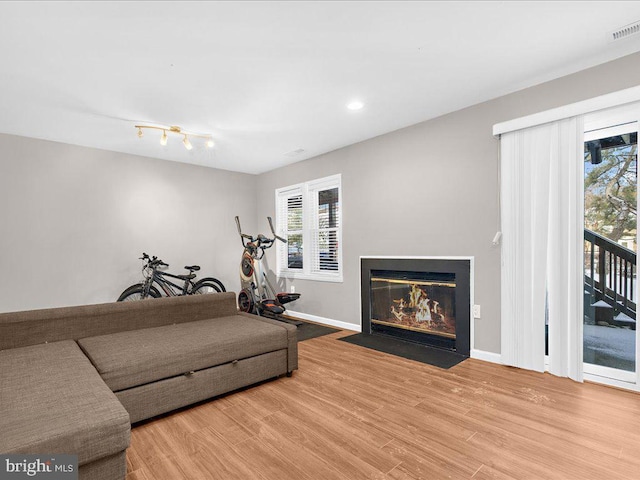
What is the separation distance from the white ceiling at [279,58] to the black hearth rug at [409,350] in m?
2.56

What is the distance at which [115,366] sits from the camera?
205cm

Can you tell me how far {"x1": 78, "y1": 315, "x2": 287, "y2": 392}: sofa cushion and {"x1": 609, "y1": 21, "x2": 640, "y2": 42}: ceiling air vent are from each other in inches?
129

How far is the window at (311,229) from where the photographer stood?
16.0ft

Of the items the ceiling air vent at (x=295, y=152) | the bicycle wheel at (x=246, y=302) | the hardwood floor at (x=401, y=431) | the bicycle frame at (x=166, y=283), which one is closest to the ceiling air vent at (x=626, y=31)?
the hardwood floor at (x=401, y=431)

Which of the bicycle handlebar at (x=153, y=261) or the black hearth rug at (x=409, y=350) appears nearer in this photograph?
the black hearth rug at (x=409, y=350)

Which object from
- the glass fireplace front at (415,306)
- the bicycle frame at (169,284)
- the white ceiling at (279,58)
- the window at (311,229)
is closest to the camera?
the white ceiling at (279,58)

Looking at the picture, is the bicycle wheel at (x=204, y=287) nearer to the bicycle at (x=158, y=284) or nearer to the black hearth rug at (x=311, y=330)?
the bicycle at (x=158, y=284)

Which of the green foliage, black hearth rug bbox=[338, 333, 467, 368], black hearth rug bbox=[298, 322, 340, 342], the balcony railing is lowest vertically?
black hearth rug bbox=[298, 322, 340, 342]

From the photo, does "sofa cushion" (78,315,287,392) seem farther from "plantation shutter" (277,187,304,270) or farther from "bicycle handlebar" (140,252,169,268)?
"plantation shutter" (277,187,304,270)

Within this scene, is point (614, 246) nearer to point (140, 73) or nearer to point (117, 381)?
point (117, 381)

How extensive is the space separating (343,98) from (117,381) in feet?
9.61

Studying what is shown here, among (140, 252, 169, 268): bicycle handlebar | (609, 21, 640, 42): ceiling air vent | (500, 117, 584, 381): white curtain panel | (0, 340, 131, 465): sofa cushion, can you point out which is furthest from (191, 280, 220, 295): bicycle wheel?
(609, 21, 640, 42): ceiling air vent

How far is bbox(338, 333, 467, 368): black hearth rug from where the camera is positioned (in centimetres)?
323

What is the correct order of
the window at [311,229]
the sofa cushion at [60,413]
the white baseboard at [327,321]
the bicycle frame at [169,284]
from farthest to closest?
the window at [311,229] → the bicycle frame at [169,284] → the white baseboard at [327,321] → the sofa cushion at [60,413]
